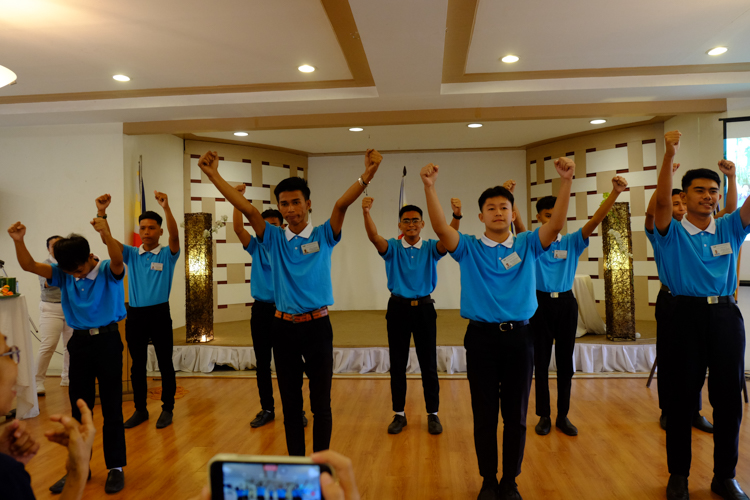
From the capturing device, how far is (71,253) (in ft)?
8.73

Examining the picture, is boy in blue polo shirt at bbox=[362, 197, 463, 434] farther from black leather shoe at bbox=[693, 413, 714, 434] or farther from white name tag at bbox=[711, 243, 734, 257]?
black leather shoe at bbox=[693, 413, 714, 434]

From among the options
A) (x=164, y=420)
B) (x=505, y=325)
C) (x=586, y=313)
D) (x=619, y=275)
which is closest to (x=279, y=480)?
(x=505, y=325)

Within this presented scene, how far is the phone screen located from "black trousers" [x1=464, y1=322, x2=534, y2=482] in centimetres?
199

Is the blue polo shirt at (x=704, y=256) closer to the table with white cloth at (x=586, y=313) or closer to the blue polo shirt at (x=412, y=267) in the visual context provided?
the blue polo shirt at (x=412, y=267)

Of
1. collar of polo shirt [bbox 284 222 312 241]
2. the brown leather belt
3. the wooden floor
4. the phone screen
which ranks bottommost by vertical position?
the wooden floor

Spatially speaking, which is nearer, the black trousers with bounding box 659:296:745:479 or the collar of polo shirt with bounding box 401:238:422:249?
the black trousers with bounding box 659:296:745:479

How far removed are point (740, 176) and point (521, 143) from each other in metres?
3.50

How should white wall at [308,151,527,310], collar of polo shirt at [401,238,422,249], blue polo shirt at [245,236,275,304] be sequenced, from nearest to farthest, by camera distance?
collar of polo shirt at [401,238,422,249], blue polo shirt at [245,236,275,304], white wall at [308,151,527,310]

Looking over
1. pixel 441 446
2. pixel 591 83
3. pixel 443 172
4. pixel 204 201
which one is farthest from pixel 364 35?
pixel 443 172

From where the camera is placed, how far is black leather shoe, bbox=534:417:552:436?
3.53 m

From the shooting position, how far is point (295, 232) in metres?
2.75

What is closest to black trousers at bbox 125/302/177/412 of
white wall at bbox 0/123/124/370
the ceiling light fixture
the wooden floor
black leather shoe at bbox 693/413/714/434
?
the wooden floor

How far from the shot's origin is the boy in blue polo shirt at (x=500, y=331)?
2488 millimetres

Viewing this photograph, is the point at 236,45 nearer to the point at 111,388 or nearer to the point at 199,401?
the point at 111,388
